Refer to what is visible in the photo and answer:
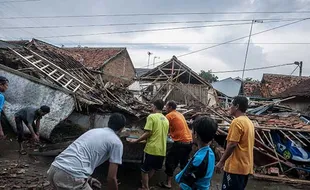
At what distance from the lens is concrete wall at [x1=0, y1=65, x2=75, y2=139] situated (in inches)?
304

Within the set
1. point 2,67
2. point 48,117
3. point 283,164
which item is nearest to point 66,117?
point 48,117

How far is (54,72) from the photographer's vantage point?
9438mm

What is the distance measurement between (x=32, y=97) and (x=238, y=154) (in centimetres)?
658

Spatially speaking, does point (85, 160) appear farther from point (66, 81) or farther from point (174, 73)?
point (174, 73)

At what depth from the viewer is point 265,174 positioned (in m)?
7.99

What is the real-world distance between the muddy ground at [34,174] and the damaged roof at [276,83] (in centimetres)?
1918

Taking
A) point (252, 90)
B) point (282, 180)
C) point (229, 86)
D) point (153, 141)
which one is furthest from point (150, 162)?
point (252, 90)

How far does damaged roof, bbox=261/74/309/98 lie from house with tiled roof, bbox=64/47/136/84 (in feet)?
42.2

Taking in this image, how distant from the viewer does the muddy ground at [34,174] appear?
A: 17.0 ft

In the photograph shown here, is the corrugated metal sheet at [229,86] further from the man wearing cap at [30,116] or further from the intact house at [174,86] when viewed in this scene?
the man wearing cap at [30,116]

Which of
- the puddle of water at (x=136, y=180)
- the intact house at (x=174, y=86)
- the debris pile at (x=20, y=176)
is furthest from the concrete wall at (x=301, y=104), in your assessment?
the debris pile at (x=20, y=176)

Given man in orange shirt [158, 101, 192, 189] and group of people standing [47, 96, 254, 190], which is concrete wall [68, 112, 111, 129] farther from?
group of people standing [47, 96, 254, 190]

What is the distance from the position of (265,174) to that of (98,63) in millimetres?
18491

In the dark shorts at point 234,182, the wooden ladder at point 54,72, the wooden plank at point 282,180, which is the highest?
the wooden ladder at point 54,72
